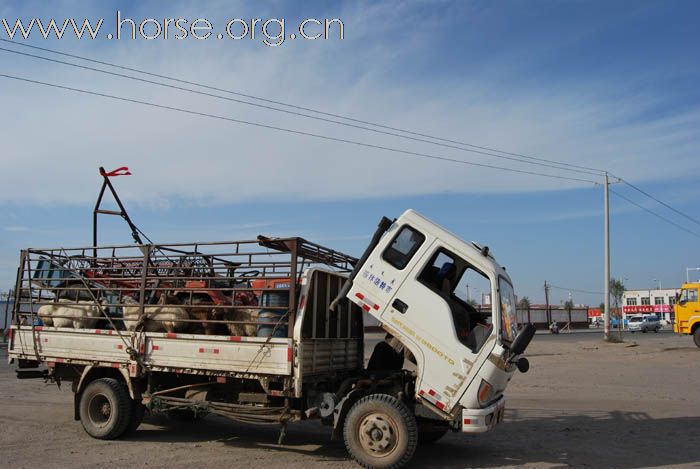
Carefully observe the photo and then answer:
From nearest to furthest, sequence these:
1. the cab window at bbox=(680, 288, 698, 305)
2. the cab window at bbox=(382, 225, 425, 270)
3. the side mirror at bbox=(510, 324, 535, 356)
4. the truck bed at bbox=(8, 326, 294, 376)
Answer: the side mirror at bbox=(510, 324, 535, 356) < the cab window at bbox=(382, 225, 425, 270) < the truck bed at bbox=(8, 326, 294, 376) < the cab window at bbox=(680, 288, 698, 305)

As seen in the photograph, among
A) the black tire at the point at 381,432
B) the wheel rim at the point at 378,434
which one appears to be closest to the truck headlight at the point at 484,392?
the black tire at the point at 381,432

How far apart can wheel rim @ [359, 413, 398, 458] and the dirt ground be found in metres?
0.55

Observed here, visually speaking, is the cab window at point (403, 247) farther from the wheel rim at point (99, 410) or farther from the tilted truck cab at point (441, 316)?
the wheel rim at point (99, 410)

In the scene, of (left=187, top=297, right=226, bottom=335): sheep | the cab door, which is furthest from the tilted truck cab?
the cab door

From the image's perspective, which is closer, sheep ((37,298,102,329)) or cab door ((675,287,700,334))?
sheep ((37,298,102,329))

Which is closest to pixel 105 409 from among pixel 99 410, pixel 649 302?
pixel 99 410

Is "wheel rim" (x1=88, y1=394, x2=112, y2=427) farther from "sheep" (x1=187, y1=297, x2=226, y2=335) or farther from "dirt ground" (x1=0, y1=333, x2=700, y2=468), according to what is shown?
"sheep" (x1=187, y1=297, x2=226, y2=335)

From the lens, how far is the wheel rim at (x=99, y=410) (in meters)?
8.17

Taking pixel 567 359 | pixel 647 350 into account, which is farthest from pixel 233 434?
pixel 647 350

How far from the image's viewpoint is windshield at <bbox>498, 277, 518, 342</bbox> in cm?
664

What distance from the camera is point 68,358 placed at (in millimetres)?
8273

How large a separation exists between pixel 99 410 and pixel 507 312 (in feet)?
18.7

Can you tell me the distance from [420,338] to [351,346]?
2.02 metres

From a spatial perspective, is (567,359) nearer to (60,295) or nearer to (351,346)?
(351,346)
